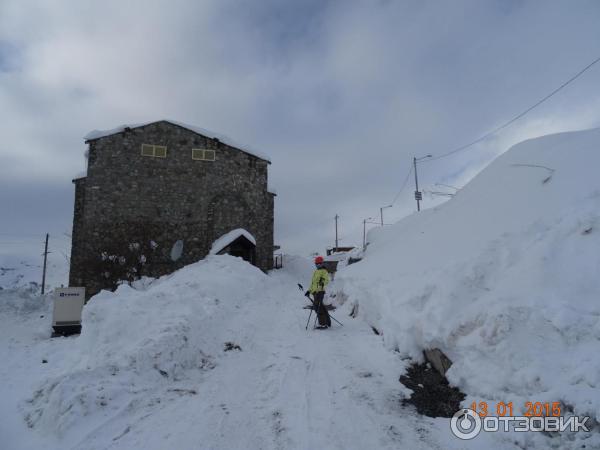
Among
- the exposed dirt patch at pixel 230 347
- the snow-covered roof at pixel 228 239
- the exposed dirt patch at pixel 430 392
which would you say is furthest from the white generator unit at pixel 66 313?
the exposed dirt patch at pixel 430 392

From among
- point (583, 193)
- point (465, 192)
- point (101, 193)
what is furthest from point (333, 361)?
point (101, 193)

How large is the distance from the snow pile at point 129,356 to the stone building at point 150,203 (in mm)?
10921

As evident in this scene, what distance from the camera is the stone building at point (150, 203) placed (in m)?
18.7

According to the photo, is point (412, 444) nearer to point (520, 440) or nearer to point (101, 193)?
point (520, 440)

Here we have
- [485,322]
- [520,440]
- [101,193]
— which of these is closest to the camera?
[520,440]

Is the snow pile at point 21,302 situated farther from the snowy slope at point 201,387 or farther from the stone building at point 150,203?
the snowy slope at point 201,387

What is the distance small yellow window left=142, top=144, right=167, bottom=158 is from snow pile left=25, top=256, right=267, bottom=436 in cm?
1284

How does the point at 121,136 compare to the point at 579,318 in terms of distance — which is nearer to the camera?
the point at 579,318

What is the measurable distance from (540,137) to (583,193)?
18.0 feet


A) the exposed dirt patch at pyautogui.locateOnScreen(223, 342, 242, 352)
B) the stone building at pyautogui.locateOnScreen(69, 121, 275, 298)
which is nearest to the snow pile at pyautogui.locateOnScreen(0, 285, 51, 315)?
the stone building at pyautogui.locateOnScreen(69, 121, 275, 298)

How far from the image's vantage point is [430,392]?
452cm

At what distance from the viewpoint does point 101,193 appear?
19062mm

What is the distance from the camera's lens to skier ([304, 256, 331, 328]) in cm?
869

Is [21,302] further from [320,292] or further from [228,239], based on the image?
[320,292]
